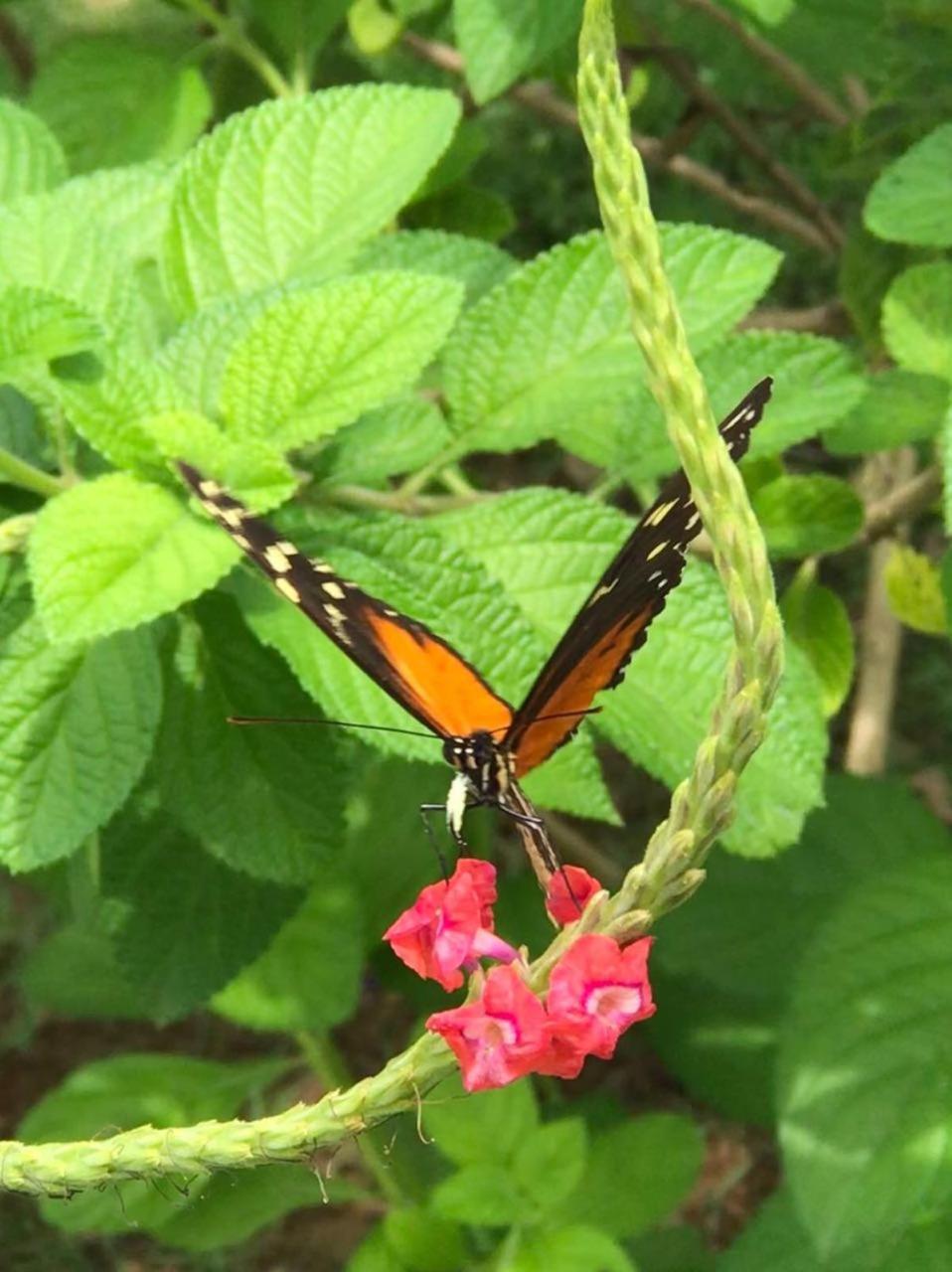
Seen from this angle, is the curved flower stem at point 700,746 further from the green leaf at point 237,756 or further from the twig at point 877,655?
the twig at point 877,655

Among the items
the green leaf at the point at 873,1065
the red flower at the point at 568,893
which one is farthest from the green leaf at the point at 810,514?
the red flower at the point at 568,893

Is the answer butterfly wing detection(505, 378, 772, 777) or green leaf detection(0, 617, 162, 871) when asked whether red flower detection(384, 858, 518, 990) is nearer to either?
butterfly wing detection(505, 378, 772, 777)

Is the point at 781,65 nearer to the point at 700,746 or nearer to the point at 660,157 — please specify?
the point at 660,157

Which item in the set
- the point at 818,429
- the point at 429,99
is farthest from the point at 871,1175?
the point at 429,99

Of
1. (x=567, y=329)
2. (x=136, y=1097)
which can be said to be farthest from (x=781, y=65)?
(x=136, y=1097)

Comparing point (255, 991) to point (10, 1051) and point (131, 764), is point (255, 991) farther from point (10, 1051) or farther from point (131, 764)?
point (10, 1051)

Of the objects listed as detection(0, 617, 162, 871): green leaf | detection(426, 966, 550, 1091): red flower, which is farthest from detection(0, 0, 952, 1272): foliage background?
detection(426, 966, 550, 1091): red flower
